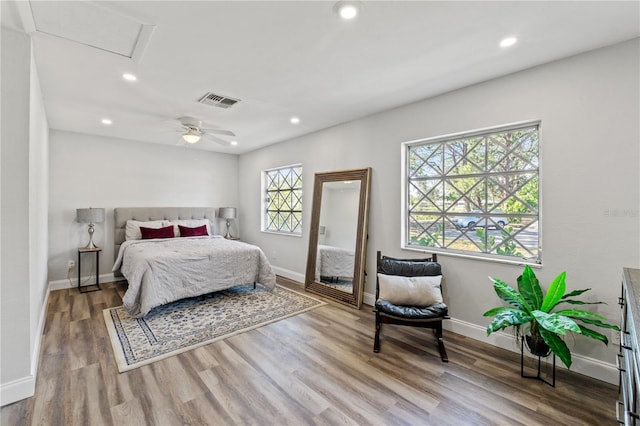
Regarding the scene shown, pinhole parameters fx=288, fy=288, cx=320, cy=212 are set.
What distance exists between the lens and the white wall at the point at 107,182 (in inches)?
179

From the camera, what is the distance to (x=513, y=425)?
1748 mm

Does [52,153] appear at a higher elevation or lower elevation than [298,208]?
higher

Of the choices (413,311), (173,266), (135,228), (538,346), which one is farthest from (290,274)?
(538,346)

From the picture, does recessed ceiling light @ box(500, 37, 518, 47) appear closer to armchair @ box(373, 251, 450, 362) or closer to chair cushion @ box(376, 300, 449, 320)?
armchair @ box(373, 251, 450, 362)

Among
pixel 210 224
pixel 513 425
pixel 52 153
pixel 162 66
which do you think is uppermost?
pixel 162 66

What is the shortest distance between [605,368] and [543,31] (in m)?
2.54

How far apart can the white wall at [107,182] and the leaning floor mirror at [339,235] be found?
287cm

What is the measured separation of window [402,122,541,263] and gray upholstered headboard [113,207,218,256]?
13.8ft

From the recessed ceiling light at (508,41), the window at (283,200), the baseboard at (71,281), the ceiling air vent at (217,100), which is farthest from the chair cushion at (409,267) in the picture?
the baseboard at (71,281)

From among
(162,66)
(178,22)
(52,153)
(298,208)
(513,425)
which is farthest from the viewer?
(298,208)

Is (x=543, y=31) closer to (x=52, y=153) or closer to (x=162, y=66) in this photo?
(x=162, y=66)

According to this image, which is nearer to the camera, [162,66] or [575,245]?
[575,245]

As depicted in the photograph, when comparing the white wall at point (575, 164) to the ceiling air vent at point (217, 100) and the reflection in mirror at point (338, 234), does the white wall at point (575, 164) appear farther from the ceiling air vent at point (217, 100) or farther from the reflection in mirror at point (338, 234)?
the ceiling air vent at point (217, 100)

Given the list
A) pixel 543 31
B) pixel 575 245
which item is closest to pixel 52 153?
pixel 543 31
